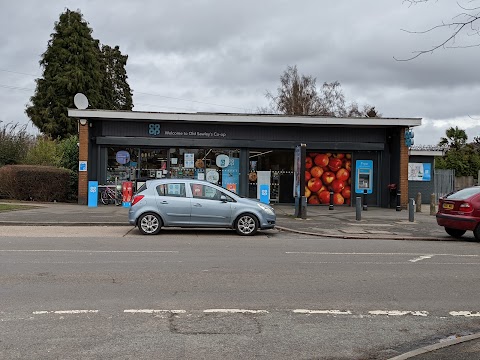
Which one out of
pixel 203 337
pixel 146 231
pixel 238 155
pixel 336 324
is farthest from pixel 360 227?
pixel 203 337

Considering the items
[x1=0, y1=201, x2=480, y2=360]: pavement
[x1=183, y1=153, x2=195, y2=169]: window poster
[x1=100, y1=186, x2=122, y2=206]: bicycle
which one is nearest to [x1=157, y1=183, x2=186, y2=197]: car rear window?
[x1=0, y1=201, x2=480, y2=360]: pavement

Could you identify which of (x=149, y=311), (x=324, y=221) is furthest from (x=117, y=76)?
(x=149, y=311)

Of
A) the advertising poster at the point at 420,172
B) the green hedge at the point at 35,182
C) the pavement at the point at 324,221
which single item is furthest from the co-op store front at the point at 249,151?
the pavement at the point at 324,221

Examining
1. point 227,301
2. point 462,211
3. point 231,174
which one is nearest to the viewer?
point 227,301

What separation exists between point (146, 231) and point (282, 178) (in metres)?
11.4

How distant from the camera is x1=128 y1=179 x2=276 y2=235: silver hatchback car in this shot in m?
13.2

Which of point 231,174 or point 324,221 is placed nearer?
point 324,221

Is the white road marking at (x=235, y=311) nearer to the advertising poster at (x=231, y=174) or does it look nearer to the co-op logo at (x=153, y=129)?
the advertising poster at (x=231, y=174)

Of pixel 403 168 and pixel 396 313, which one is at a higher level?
pixel 403 168

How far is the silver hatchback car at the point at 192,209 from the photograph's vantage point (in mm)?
13211

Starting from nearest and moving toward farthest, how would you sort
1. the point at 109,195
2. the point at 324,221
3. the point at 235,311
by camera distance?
1. the point at 235,311
2. the point at 324,221
3. the point at 109,195

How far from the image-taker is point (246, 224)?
1349 centimetres

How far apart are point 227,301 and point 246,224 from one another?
23.5 feet

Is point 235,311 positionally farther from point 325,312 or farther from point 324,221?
point 324,221
